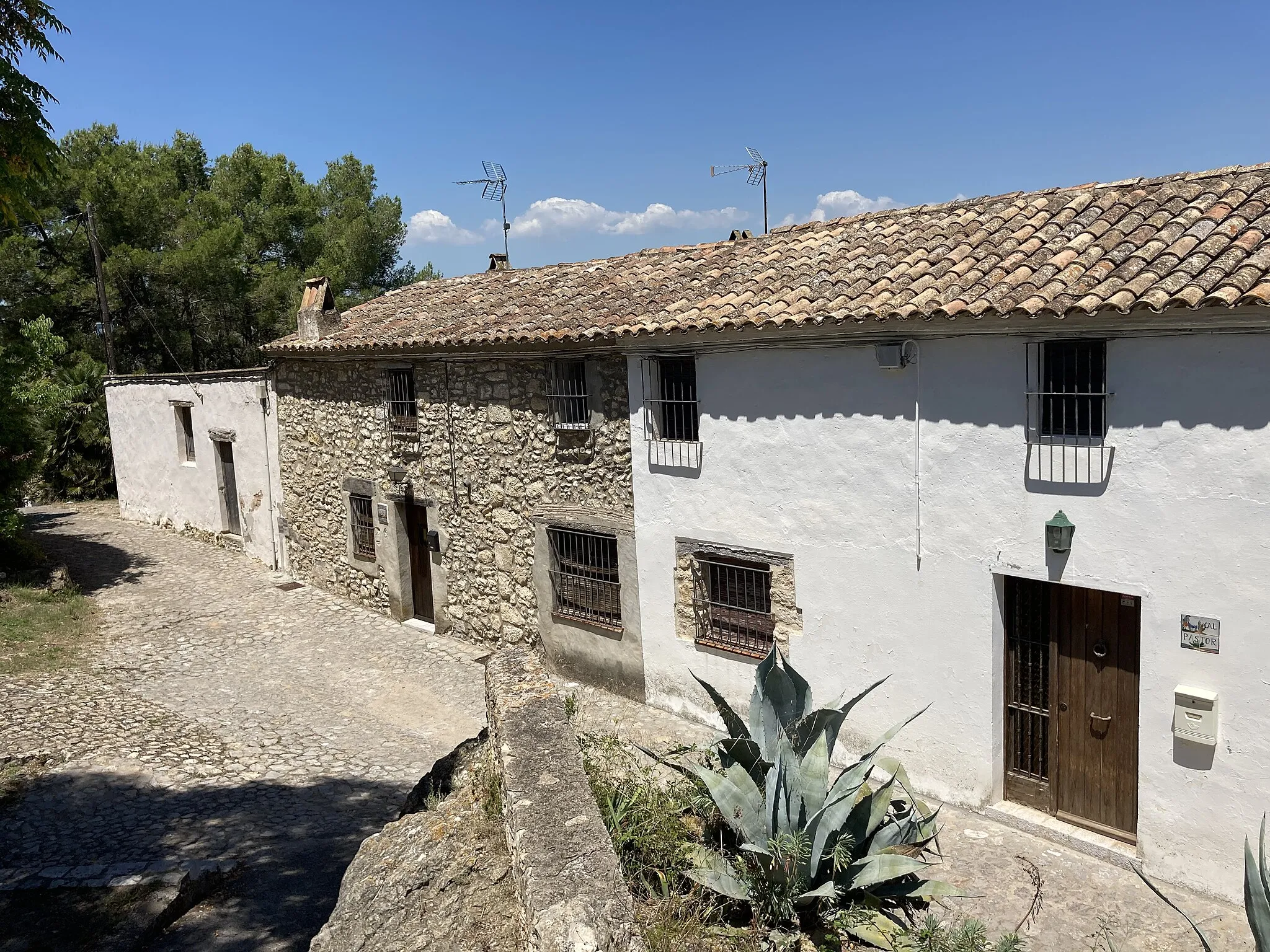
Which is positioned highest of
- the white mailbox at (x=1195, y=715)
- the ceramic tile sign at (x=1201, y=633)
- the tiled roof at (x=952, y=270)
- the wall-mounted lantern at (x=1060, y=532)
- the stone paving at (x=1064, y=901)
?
the tiled roof at (x=952, y=270)

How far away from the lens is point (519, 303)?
11.3 metres

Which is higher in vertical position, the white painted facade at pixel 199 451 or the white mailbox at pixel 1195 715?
the white painted facade at pixel 199 451

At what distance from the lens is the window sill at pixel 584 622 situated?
9.59 metres

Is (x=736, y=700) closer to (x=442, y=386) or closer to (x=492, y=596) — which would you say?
(x=492, y=596)

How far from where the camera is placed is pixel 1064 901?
5848 millimetres

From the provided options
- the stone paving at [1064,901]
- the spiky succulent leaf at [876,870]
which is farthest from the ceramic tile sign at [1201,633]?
the spiky succulent leaf at [876,870]

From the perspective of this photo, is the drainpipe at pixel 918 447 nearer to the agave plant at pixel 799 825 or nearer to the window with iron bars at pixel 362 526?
the agave plant at pixel 799 825

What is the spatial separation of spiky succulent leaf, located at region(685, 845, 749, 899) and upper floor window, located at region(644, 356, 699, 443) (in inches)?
193

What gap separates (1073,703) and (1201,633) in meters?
1.20

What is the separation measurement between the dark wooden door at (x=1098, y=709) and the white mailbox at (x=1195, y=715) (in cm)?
47

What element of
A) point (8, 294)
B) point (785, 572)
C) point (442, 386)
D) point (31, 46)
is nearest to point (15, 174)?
point (31, 46)

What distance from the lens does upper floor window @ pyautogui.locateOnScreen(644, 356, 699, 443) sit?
862 cm

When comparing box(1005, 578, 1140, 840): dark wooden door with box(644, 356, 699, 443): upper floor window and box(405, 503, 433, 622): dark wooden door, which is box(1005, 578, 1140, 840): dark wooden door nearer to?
box(644, 356, 699, 443): upper floor window

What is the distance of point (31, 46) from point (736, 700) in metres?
7.97
